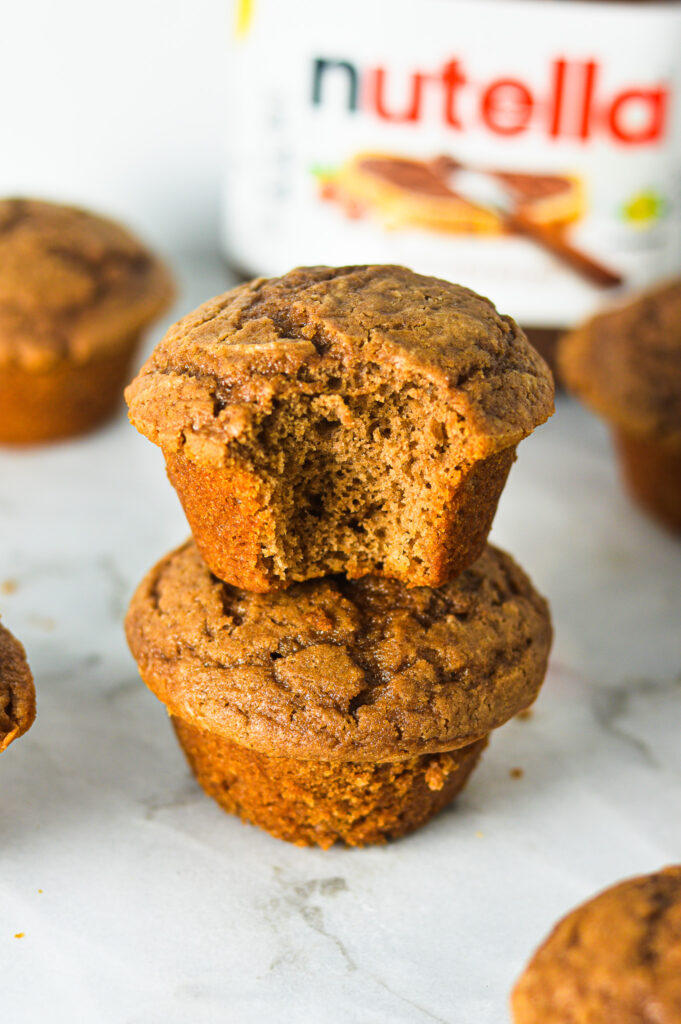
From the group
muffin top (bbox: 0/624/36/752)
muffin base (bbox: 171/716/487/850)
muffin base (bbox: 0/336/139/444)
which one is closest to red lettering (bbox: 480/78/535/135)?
muffin base (bbox: 0/336/139/444)

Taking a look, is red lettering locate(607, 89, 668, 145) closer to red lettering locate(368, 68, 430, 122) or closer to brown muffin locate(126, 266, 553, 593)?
red lettering locate(368, 68, 430, 122)

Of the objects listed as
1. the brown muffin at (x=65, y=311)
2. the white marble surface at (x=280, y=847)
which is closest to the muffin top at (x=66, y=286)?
the brown muffin at (x=65, y=311)

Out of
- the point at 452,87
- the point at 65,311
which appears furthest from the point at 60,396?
the point at 452,87

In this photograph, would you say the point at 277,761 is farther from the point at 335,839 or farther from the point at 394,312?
the point at 394,312

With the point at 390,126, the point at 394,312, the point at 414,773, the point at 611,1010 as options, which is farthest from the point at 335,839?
the point at 390,126

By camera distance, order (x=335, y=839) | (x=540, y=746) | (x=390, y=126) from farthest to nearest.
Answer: (x=390, y=126) → (x=540, y=746) → (x=335, y=839)

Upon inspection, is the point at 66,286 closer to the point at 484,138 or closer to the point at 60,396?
the point at 60,396
